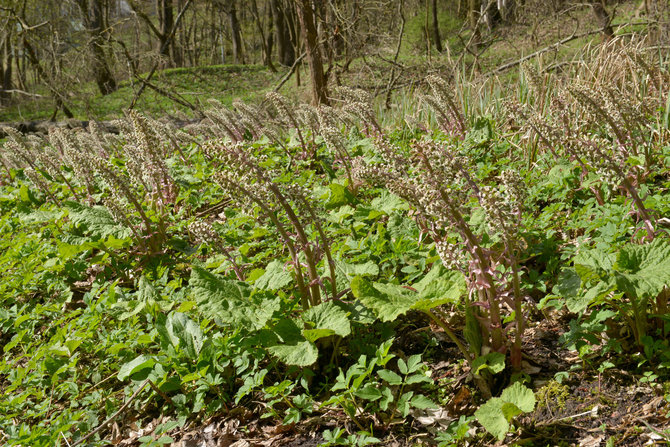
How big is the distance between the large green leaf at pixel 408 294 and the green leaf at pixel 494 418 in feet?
1.34

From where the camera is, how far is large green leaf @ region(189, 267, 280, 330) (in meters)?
2.26

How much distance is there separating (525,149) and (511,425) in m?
2.83

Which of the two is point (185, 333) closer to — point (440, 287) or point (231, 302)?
point (231, 302)

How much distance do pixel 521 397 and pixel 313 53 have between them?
6.85 m

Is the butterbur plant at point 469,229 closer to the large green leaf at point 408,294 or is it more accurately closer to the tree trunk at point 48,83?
the large green leaf at point 408,294

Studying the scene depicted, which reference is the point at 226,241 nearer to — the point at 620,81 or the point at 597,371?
the point at 597,371

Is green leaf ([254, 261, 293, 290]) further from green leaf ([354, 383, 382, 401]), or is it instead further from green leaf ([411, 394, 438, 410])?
green leaf ([411, 394, 438, 410])

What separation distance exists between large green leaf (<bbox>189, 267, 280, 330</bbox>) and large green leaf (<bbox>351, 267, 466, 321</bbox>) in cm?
46

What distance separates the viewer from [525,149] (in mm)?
4215

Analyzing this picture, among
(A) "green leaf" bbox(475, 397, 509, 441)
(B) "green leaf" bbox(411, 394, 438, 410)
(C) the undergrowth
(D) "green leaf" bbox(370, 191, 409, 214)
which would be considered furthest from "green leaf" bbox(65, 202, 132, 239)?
(A) "green leaf" bbox(475, 397, 509, 441)

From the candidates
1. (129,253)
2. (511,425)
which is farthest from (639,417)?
(129,253)

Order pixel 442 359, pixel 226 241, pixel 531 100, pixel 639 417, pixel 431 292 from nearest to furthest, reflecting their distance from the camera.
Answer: pixel 639 417
pixel 431 292
pixel 442 359
pixel 226 241
pixel 531 100

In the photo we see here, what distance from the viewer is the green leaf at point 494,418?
70.0 inches

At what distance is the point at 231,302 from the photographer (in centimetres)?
233
